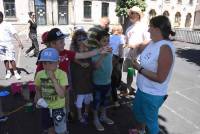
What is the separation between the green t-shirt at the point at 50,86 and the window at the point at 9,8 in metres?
21.0

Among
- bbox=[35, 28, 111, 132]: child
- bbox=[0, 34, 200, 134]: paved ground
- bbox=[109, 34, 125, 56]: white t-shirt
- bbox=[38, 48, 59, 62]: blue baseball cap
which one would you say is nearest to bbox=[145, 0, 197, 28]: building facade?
bbox=[0, 34, 200, 134]: paved ground

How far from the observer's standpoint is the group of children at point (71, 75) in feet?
10.2

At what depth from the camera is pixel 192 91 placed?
271 inches

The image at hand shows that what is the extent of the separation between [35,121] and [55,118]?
5.65 feet

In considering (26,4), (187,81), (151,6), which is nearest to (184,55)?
(187,81)

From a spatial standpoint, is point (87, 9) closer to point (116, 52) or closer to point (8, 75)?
point (8, 75)

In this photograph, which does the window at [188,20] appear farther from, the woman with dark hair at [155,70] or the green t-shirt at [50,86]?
the green t-shirt at [50,86]

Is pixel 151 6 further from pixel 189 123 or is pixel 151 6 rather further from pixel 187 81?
pixel 189 123

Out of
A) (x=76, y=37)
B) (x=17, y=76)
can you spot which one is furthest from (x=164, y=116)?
(x=17, y=76)

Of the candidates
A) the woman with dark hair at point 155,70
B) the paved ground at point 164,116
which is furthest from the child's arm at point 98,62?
the paved ground at point 164,116

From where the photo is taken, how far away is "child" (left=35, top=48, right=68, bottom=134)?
2.96 meters

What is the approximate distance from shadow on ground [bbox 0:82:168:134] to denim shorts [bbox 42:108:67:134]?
1.12 meters

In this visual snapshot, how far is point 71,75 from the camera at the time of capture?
4.35 m

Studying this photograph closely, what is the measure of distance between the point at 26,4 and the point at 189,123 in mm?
20939
